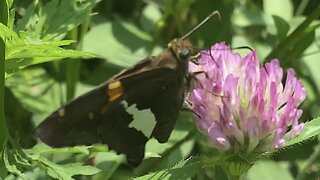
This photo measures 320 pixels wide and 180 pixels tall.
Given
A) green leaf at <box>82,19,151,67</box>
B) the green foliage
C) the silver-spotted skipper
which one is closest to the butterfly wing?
the silver-spotted skipper

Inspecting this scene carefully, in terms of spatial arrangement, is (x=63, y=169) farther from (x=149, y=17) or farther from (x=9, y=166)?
(x=149, y=17)

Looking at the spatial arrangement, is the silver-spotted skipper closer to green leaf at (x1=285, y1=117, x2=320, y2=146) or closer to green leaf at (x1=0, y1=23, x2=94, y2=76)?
green leaf at (x1=0, y1=23, x2=94, y2=76)

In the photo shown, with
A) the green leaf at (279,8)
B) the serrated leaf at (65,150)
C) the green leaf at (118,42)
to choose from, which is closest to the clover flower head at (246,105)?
the serrated leaf at (65,150)

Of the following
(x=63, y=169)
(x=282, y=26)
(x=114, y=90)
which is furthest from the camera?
(x=282, y=26)

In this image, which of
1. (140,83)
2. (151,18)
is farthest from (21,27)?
(151,18)

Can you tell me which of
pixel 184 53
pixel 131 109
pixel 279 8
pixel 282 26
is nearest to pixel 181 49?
pixel 184 53

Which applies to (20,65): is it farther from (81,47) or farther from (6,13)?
(81,47)

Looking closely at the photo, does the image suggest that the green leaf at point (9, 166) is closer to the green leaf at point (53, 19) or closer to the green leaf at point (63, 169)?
the green leaf at point (63, 169)
